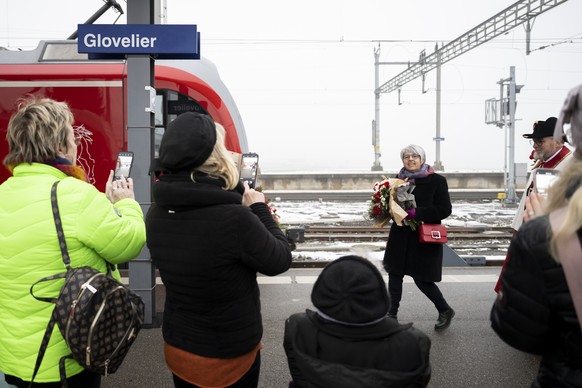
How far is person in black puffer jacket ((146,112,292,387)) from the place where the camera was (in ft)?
6.56

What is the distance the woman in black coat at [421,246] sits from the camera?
447cm

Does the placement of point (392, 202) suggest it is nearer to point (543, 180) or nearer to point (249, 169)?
point (249, 169)

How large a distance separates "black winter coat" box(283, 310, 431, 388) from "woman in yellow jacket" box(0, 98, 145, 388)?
96 cm

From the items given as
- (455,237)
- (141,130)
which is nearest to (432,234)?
(141,130)

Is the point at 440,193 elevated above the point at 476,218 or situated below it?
above

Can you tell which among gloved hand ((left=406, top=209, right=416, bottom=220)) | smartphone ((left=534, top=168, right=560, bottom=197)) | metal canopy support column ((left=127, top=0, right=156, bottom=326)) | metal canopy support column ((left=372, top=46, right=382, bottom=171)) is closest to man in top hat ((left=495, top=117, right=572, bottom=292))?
gloved hand ((left=406, top=209, right=416, bottom=220))

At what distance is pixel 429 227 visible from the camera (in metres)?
4.46

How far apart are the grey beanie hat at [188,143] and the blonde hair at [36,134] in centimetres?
48

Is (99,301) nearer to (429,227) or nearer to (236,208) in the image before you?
(236,208)

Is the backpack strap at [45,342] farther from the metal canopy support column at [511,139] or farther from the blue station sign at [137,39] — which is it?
the metal canopy support column at [511,139]

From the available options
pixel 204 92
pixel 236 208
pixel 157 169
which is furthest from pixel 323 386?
pixel 204 92

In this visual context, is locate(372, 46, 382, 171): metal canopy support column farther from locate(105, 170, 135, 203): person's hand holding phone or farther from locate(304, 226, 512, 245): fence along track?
locate(105, 170, 135, 203): person's hand holding phone

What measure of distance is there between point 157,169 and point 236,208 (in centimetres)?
49

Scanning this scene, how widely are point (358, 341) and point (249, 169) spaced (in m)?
1.40
